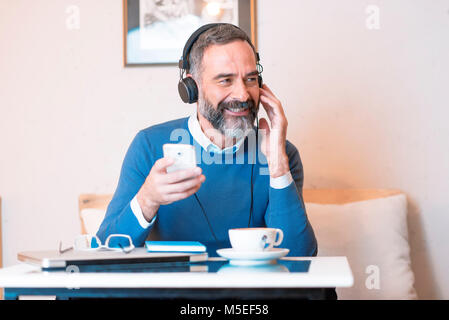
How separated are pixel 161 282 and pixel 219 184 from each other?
71 centimetres

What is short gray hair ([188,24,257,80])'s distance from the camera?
158 cm

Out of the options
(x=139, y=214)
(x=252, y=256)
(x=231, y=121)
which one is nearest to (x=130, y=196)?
(x=139, y=214)

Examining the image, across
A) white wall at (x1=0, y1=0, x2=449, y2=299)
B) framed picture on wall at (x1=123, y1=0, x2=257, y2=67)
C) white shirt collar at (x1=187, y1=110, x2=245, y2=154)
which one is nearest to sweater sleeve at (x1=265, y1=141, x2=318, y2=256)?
white shirt collar at (x1=187, y1=110, x2=245, y2=154)

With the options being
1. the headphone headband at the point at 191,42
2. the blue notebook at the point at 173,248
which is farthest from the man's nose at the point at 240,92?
the blue notebook at the point at 173,248

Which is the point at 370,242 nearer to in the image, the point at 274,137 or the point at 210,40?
the point at 274,137

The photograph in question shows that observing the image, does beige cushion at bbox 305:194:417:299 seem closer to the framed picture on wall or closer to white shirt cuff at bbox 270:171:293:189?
white shirt cuff at bbox 270:171:293:189

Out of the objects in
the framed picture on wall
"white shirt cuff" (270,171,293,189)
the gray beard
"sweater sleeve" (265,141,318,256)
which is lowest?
"sweater sleeve" (265,141,318,256)

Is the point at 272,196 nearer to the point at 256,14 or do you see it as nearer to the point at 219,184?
the point at 219,184

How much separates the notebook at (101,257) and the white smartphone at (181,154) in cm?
17

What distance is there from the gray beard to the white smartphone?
49 centimetres

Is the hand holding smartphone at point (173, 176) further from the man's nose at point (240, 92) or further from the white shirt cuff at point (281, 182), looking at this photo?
the man's nose at point (240, 92)

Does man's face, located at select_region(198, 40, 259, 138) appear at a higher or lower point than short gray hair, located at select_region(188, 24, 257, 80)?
lower

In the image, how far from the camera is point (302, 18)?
2115 millimetres
